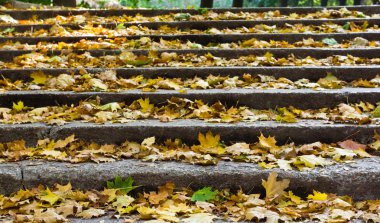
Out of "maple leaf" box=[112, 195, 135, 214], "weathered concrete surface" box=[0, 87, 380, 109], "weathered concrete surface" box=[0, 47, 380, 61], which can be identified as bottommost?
"maple leaf" box=[112, 195, 135, 214]

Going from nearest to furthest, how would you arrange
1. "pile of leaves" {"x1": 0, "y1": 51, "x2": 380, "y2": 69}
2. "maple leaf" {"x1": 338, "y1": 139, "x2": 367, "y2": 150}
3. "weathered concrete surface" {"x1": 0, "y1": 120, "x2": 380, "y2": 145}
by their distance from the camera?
"maple leaf" {"x1": 338, "y1": 139, "x2": 367, "y2": 150}
"weathered concrete surface" {"x1": 0, "y1": 120, "x2": 380, "y2": 145}
"pile of leaves" {"x1": 0, "y1": 51, "x2": 380, "y2": 69}

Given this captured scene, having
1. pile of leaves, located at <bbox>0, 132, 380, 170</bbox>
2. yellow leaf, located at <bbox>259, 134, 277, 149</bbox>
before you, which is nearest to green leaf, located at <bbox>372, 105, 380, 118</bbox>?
pile of leaves, located at <bbox>0, 132, 380, 170</bbox>

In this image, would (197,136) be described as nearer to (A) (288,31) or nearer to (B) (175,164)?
(B) (175,164)

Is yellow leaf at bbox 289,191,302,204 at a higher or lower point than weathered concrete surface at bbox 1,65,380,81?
lower

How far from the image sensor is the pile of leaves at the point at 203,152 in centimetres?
280

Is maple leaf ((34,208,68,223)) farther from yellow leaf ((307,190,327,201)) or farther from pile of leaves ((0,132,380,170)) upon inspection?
yellow leaf ((307,190,327,201))

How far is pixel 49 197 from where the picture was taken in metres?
2.50

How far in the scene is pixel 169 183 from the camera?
2660 millimetres

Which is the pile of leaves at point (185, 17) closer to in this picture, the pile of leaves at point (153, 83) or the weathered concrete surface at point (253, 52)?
the weathered concrete surface at point (253, 52)

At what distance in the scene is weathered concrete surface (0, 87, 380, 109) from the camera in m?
3.71

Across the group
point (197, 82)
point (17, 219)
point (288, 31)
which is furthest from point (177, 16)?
point (17, 219)

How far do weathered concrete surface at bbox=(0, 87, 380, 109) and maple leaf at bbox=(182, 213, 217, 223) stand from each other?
155 centimetres

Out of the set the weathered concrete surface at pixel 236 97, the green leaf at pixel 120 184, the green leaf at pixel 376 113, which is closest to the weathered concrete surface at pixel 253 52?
the weathered concrete surface at pixel 236 97

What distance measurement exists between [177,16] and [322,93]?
133 inches
